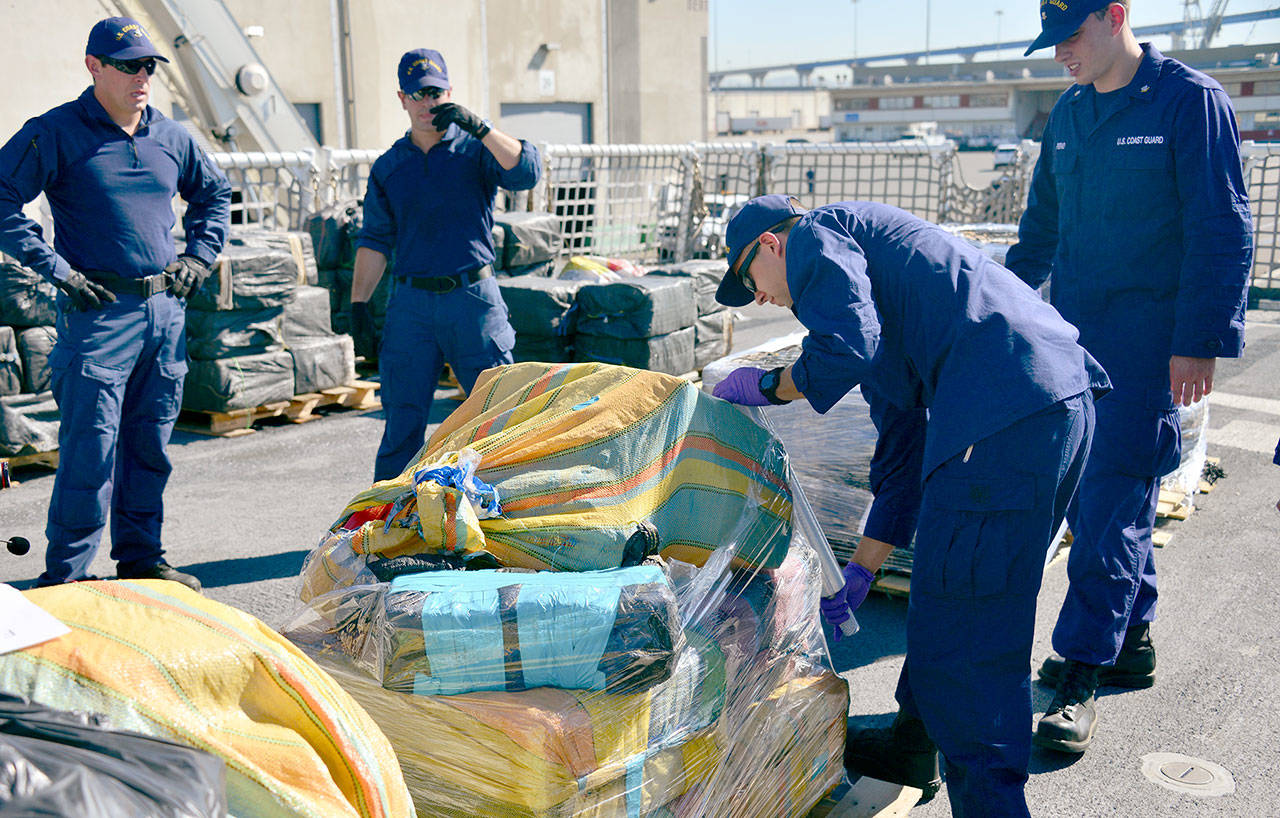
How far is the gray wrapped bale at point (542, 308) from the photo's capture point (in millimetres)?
7047

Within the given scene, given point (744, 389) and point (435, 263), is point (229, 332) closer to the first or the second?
point (435, 263)

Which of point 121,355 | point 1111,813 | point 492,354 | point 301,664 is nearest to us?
point 301,664

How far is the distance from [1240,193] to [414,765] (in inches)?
111

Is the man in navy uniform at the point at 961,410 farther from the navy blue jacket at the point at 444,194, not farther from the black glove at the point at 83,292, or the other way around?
the black glove at the point at 83,292

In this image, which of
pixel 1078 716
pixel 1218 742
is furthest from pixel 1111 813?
pixel 1218 742

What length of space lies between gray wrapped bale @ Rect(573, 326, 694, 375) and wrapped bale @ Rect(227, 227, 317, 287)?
1892mm

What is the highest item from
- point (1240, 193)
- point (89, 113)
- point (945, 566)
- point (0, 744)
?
point (89, 113)

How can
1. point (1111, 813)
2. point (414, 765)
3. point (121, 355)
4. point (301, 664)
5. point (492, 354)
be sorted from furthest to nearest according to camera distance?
1. point (492, 354)
2. point (121, 355)
3. point (1111, 813)
4. point (414, 765)
5. point (301, 664)

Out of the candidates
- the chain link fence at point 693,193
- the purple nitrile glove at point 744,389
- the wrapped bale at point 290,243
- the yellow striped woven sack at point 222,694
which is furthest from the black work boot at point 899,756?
the chain link fence at point 693,193

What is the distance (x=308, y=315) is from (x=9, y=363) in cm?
177

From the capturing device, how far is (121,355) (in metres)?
4.10

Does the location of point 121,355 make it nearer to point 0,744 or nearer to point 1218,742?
point 0,744

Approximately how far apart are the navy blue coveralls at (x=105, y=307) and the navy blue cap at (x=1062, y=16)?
3.21m

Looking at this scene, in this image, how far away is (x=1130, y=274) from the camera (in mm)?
3402
